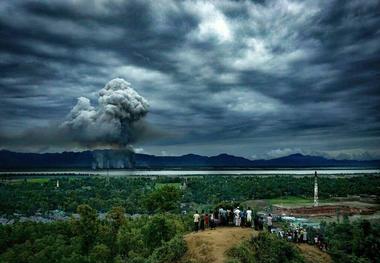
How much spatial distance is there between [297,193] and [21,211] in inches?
3421

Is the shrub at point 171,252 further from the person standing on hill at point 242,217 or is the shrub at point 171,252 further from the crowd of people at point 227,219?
the person standing on hill at point 242,217

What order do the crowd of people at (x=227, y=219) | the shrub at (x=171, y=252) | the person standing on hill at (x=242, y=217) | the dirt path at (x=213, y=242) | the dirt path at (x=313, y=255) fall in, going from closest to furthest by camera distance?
the dirt path at (x=213, y=242), the shrub at (x=171, y=252), the dirt path at (x=313, y=255), the crowd of people at (x=227, y=219), the person standing on hill at (x=242, y=217)

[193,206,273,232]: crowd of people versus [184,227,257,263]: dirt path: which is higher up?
[193,206,273,232]: crowd of people

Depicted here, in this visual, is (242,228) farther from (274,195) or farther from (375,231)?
(274,195)

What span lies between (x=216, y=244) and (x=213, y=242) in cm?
31

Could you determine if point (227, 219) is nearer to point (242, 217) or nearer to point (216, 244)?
point (242, 217)

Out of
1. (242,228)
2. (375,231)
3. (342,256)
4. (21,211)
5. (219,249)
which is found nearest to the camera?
(219,249)

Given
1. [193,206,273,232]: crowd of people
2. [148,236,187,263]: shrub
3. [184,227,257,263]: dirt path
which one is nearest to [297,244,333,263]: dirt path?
[193,206,273,232]: crowd of people

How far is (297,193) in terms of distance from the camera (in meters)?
129

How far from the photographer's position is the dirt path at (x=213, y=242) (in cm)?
2144

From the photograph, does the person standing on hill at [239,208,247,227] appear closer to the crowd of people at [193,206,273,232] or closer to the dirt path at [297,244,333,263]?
the crowd of people at [193,206,273,232]

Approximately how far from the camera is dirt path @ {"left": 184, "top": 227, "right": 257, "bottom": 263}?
70.3 ft

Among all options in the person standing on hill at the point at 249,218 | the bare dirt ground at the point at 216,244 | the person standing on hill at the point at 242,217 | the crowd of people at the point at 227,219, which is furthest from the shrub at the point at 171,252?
the person standing on hill at the point at 249,218

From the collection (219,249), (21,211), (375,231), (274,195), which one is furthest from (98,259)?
(274,195)
